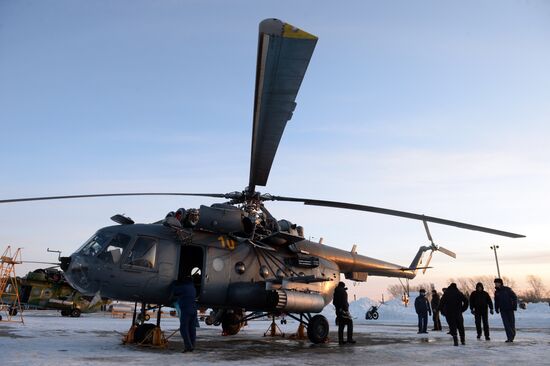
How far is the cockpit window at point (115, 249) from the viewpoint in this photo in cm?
944

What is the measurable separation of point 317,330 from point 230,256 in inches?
124

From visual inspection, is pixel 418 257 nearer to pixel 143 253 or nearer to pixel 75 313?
pixel 143 253

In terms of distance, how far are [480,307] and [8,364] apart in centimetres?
1203

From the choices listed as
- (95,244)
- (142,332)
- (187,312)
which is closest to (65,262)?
(95,244)

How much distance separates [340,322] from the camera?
1118 centimetres

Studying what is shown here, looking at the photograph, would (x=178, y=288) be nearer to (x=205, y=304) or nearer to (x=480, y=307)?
(x=205, y=304)

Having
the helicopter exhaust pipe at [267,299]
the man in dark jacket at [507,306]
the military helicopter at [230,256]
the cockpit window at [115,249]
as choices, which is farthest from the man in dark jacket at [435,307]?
the cockpit window at [115,249]

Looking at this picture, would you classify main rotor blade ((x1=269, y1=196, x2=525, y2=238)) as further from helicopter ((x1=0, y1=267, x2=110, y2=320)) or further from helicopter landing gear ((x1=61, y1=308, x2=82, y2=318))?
helicopter landing gear ((x1=61, y1=308, x2=82, y2=318))

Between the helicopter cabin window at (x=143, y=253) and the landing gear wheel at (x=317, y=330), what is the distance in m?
4.59

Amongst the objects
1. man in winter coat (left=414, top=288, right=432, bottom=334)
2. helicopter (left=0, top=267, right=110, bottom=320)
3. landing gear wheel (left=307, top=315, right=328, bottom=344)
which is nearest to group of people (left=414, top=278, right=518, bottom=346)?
man in winter coat (left=414, top=288, right=432, bottom=334)

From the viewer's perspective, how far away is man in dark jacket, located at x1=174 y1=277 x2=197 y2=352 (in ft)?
28.6

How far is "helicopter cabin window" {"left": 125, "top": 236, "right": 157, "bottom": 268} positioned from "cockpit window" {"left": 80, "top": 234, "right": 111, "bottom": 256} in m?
0.68

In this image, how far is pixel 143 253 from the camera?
31.8 feet

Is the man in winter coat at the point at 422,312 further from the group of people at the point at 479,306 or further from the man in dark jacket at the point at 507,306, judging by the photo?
the man in dark jacket at the point at 507,306
